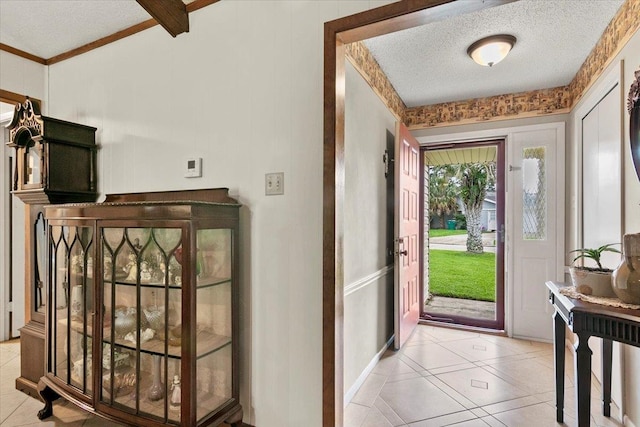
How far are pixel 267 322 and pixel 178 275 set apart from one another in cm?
53

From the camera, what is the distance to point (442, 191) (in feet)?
21.0

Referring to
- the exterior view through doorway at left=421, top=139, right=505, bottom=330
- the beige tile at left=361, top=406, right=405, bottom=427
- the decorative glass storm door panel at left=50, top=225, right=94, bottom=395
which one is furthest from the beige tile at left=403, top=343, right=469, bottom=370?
the decorative glass storm door panel at left=50, top=225, right=94, bottom=395

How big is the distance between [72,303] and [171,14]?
1.81 m

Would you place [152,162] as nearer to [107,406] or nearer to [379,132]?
[107,406]

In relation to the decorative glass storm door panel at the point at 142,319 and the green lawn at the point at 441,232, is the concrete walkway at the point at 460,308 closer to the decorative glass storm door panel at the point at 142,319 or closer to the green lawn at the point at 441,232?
the green lawn at the point at 441,232

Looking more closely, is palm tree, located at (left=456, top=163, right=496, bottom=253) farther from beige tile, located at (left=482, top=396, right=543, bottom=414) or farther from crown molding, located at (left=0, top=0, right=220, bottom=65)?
crown molding, located at (left=0, top=0, right=220, bottom=65)

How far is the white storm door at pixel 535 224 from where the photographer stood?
3.21 meters

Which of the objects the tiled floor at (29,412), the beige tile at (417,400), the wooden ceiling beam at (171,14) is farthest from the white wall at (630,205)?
the tiled floor at (29,412)

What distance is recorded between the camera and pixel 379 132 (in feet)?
9.58

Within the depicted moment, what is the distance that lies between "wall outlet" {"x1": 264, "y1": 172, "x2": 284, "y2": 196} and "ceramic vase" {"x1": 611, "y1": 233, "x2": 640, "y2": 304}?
5.24 feet

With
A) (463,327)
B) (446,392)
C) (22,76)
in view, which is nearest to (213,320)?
(446,392)

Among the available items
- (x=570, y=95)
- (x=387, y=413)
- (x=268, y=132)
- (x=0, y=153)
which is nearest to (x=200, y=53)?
(x=268, y=132)

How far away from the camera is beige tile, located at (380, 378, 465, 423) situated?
2061 mm

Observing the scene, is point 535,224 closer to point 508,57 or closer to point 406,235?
point 406,235
